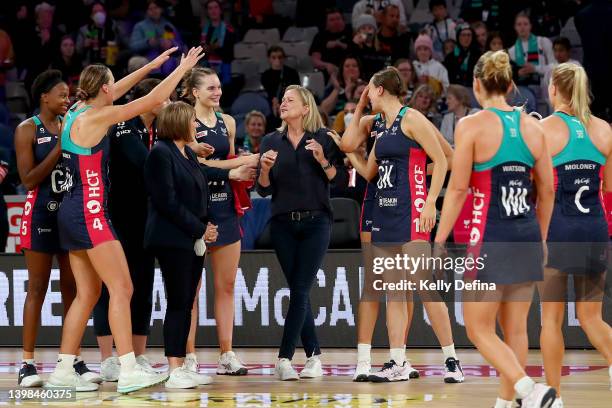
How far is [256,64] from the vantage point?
49.7ft

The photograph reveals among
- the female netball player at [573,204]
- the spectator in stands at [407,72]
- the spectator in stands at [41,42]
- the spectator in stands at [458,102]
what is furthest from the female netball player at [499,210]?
the spectator in stands at [41,42]

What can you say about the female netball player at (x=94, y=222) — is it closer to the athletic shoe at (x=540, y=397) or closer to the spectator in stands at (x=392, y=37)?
the athletic shoe at (x=540, y=397)

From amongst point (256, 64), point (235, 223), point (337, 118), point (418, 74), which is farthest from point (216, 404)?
point (256, 64)

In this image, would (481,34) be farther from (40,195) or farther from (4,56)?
(40,195)

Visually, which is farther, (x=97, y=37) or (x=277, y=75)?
(x=97, y=37)

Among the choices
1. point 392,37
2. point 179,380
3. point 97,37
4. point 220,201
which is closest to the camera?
point 179,380

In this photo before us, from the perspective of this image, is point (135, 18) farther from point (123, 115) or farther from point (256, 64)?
point (123, 115)

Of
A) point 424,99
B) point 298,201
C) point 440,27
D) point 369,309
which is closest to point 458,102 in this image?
point 424,99

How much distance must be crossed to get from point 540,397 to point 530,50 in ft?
28.9

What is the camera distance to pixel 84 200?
23.2 feet

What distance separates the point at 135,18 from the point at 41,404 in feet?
33.7

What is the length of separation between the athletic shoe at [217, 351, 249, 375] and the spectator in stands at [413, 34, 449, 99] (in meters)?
6.40

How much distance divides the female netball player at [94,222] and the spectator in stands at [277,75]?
6.80 m

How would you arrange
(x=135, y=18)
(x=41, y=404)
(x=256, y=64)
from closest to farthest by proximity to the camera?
(x=41, y=404)
(x=256, y=64)
(x=135, y=18)
